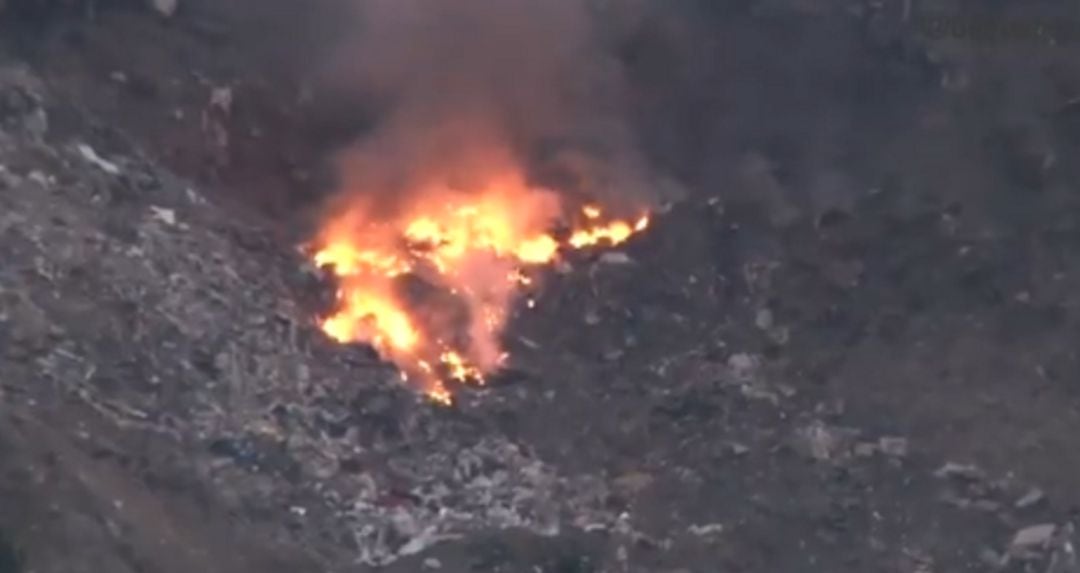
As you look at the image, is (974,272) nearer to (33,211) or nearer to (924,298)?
(924,298)

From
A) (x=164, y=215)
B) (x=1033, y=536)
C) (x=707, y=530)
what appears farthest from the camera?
(x=164, y=215)

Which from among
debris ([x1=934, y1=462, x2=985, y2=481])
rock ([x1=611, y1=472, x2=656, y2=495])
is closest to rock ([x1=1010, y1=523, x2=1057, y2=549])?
debris ([x1=934, y1=462, x2=985, y2=481])

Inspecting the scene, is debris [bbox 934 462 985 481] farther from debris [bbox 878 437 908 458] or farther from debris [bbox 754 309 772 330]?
debris [bbox 754 309 772 330]

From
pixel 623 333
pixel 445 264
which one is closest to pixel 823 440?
pixel 623 333

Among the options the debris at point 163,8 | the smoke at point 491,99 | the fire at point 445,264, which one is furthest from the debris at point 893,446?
the debris at point 163,8

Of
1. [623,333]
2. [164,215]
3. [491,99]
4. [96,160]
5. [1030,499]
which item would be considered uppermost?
[491,99]

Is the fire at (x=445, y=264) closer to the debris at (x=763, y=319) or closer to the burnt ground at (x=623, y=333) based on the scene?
the burnt ground at (x=623, y=333)

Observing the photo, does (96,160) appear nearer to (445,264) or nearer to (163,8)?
(163,8)
